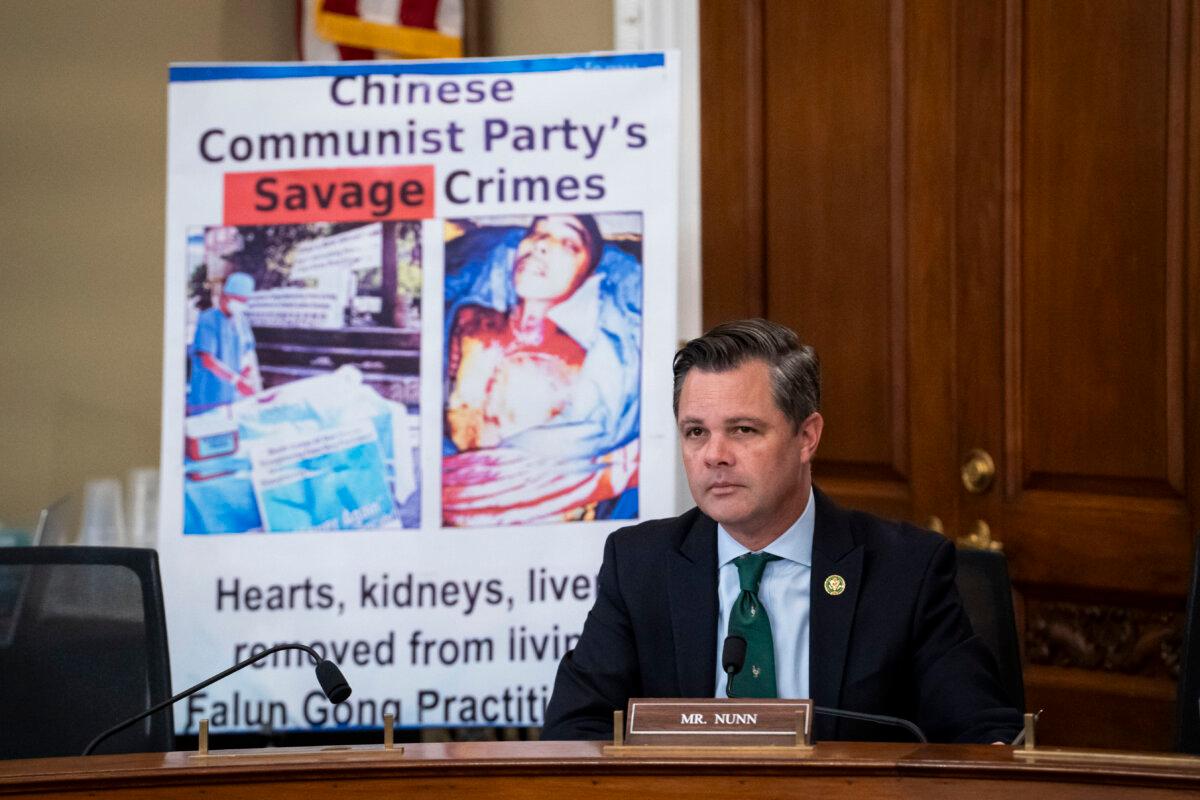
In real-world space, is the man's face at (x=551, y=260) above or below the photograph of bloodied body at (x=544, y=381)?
above

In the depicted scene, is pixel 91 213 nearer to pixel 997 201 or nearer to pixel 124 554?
pixel 124 554

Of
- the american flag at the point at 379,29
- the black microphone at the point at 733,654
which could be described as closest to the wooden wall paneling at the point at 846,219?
the american flag at the point at 379,29

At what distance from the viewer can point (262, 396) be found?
291 centimetres

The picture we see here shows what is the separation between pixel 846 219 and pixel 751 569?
1334 millimetres

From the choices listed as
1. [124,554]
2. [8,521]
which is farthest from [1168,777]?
[8,521]

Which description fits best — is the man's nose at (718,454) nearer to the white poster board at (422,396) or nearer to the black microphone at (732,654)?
the black microphone at (732,654)

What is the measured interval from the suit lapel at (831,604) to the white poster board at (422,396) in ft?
2.63

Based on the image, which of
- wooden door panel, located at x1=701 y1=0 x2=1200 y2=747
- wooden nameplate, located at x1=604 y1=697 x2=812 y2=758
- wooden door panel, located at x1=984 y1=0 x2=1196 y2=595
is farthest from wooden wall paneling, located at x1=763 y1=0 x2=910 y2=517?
wooden nameplate, located at x1=604 y1=697 x2=812 y2=758

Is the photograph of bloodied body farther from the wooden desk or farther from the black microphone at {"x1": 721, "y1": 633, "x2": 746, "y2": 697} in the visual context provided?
the wooden desk

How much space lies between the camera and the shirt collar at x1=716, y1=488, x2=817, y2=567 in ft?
6.98

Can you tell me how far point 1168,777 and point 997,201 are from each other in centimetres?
176

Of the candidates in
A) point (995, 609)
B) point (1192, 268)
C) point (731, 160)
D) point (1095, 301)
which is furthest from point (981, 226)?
point (995, 609)

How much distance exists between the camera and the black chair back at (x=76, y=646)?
2330 mm

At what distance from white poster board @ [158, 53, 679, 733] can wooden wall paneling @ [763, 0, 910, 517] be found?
0.49 m
